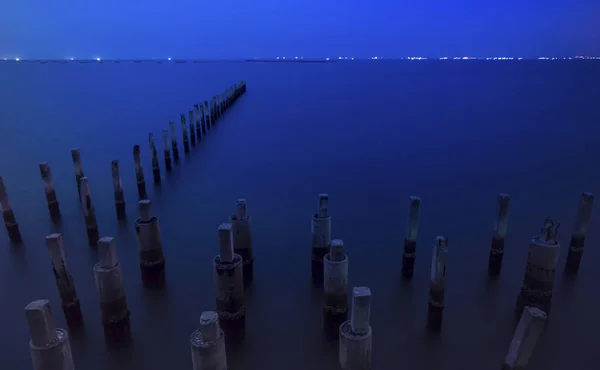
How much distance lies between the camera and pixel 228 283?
6.68m

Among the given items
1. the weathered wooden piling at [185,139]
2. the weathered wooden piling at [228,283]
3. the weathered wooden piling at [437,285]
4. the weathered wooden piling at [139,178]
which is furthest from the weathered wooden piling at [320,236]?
the weathered wooden piling at [185,139]

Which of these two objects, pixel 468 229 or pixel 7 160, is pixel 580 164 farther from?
pixel 7 160

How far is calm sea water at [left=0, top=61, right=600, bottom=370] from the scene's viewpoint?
277 inches

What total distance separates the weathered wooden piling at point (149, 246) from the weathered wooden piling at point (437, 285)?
5.05 meters

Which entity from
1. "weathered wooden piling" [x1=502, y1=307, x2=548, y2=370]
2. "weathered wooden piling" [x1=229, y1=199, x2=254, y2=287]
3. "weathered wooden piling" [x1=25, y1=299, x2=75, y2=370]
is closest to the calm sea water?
"weathered wooden piling" [x1=229, y1=199, x2=254, y2=287]

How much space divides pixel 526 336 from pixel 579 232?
16.6 ft

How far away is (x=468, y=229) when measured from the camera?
11.7 metres

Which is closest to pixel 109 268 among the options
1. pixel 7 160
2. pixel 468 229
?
pixel 468 229

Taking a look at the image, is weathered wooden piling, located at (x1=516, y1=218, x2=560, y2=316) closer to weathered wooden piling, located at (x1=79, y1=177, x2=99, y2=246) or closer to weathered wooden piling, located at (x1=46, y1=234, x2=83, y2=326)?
weathered wooden piling, located at (x1=46, y1=234, x2=83, y2=326)

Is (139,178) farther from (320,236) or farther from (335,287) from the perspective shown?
(335,287)

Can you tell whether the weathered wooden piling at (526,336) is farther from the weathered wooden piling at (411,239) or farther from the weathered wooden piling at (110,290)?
the weathered wooden piling at (110,290)

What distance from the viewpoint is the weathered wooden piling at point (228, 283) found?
6406 mm

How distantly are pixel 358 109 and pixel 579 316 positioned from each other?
97.6 feet

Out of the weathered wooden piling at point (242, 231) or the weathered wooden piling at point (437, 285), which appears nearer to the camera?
the weathered wooden piling at point (437, 285)
